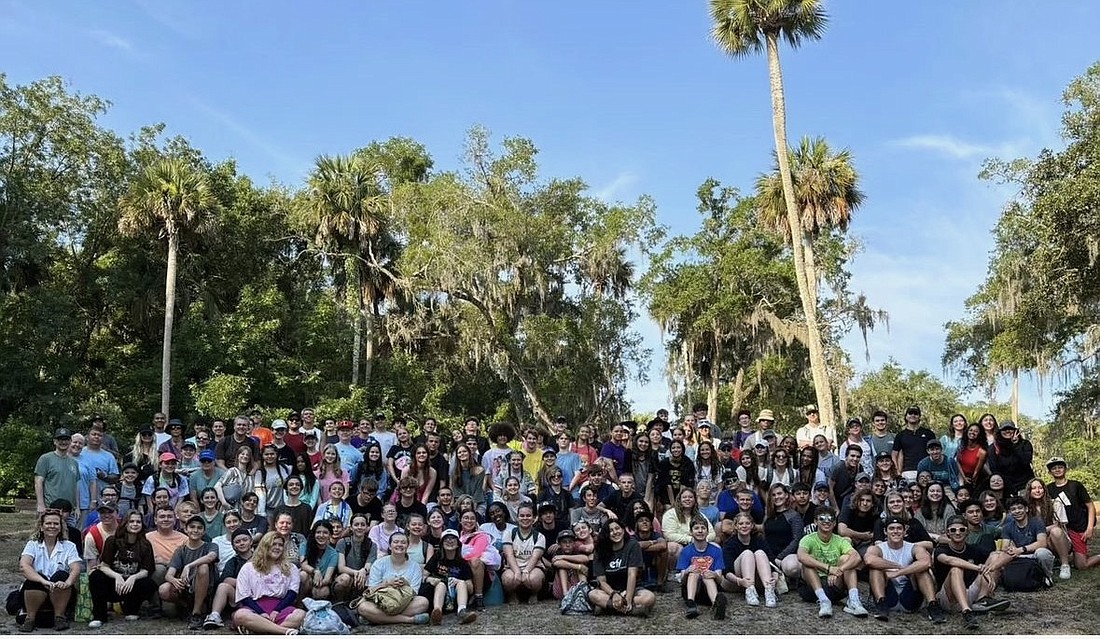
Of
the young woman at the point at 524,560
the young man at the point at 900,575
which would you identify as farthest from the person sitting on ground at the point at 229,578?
the young man at the point at 900,575

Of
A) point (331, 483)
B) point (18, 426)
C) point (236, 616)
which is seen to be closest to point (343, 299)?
point (18, 426)

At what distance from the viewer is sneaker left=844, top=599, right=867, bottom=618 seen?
7612mm

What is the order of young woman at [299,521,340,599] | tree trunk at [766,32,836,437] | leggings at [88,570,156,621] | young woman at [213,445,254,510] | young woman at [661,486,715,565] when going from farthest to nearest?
tree trunk at [766,32,836,437] → young woman at [213,445,254,510] → young woman at [661,486,715,565] → young woman at [299,521,340,599] → leggings at [88,570,156,621]

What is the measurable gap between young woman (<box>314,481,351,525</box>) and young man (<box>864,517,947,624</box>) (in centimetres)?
471

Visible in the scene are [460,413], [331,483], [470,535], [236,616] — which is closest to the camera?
[236,616]

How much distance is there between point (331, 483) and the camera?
8.98 meters

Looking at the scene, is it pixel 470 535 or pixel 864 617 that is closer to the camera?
pixel 864 617

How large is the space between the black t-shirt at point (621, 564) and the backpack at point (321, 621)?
223 cm

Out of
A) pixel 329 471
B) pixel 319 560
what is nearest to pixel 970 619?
pixel 319 560

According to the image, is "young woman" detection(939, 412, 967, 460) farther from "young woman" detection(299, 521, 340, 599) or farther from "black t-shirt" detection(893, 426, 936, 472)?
"young woman" detection(299, 521, 340, 599)

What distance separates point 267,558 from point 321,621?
0.67m

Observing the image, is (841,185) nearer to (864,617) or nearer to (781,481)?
(781,481)

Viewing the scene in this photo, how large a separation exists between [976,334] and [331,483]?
928 inches

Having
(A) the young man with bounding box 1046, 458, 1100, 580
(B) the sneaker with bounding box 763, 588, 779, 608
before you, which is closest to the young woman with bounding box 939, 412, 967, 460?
(A) the young man with bounding box 1046, 458, 1100, 580
